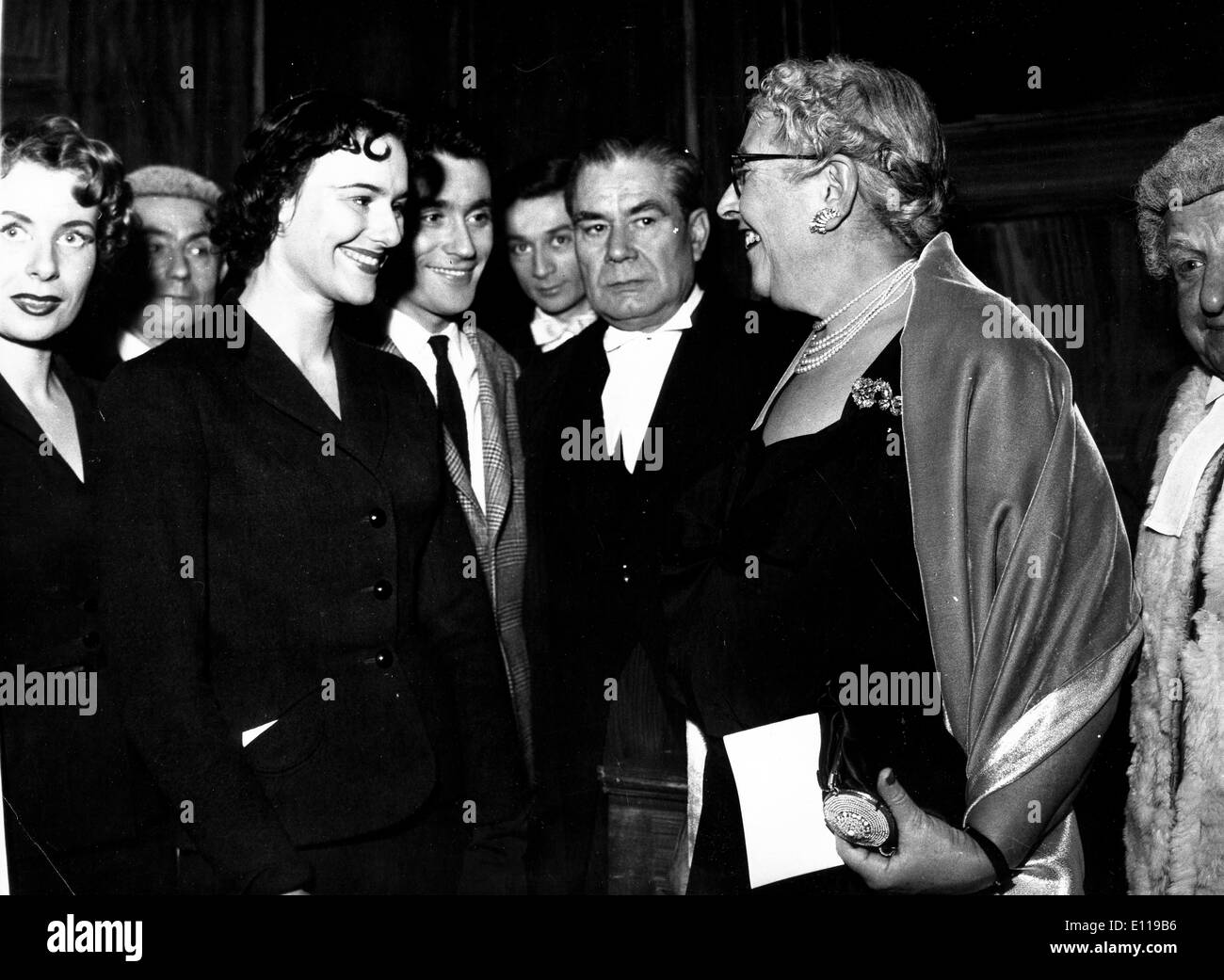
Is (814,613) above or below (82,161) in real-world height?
below

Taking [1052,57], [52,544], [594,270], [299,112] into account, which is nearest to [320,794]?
[52,544]

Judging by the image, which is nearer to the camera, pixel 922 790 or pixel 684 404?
pixel 922 790

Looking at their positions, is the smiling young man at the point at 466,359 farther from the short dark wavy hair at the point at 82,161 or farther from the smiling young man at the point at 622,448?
the short dark wavy hair at the point at 82,161

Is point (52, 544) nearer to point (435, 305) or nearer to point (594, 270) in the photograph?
point (435, 305)

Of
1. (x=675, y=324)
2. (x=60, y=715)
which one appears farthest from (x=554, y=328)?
(x=60, y=715)

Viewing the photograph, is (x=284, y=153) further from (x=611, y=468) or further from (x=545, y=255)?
(x=611, y=468)

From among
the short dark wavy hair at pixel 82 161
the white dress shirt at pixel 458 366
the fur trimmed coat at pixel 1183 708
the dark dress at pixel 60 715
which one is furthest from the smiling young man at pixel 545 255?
the fur trimmed coat at pixel 1183 708

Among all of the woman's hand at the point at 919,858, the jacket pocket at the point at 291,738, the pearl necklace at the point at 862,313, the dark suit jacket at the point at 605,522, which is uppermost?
the pearl necklace at the point at 862,313

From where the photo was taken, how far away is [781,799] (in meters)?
2.29

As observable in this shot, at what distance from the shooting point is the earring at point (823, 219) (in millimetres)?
2219

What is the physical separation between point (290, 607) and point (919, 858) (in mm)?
1237

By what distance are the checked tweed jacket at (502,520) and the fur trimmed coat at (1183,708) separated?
1.21 meters

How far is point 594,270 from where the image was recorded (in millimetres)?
2453
